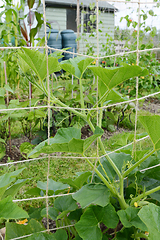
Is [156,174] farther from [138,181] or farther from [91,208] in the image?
[91,208]

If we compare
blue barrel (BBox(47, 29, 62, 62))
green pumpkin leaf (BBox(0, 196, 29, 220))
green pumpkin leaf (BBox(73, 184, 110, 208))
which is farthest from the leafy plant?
blue barrel (BBox(47, 29, 62, 62))

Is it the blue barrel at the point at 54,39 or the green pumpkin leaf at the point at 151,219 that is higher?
the blue barrel at the point at 54,39

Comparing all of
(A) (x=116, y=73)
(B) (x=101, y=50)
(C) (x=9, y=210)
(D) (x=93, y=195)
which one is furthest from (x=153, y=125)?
(B) (x=101, y=50)

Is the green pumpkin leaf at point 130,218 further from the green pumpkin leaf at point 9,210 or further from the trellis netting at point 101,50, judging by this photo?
the green pumpkin leaf at point 9,210

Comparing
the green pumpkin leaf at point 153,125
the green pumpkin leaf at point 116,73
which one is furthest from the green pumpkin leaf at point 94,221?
the green pumpkin leaf at point 116,73

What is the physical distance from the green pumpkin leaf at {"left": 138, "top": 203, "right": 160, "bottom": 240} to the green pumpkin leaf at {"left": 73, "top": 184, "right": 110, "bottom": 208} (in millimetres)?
141

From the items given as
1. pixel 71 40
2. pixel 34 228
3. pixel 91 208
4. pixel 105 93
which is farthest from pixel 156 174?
pixel 71 40

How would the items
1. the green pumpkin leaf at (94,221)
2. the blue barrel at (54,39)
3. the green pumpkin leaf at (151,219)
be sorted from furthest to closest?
the blue barrel at (54,39)
the green pumpkin leaf at (94,221)
the green pumpkin leaf at (151,219)

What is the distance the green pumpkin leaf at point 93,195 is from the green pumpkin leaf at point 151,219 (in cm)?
14

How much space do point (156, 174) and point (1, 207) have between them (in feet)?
2.31

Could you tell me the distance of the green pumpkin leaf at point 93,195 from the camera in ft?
3.02

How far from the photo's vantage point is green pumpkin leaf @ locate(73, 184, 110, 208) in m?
0.92

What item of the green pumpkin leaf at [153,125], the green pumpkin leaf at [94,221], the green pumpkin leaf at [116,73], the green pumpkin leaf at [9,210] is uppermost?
the green pumpkin leaf at [116,73]

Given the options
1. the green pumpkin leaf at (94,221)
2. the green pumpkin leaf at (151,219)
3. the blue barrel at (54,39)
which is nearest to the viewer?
the green pumpkin leaf at (151,219)
